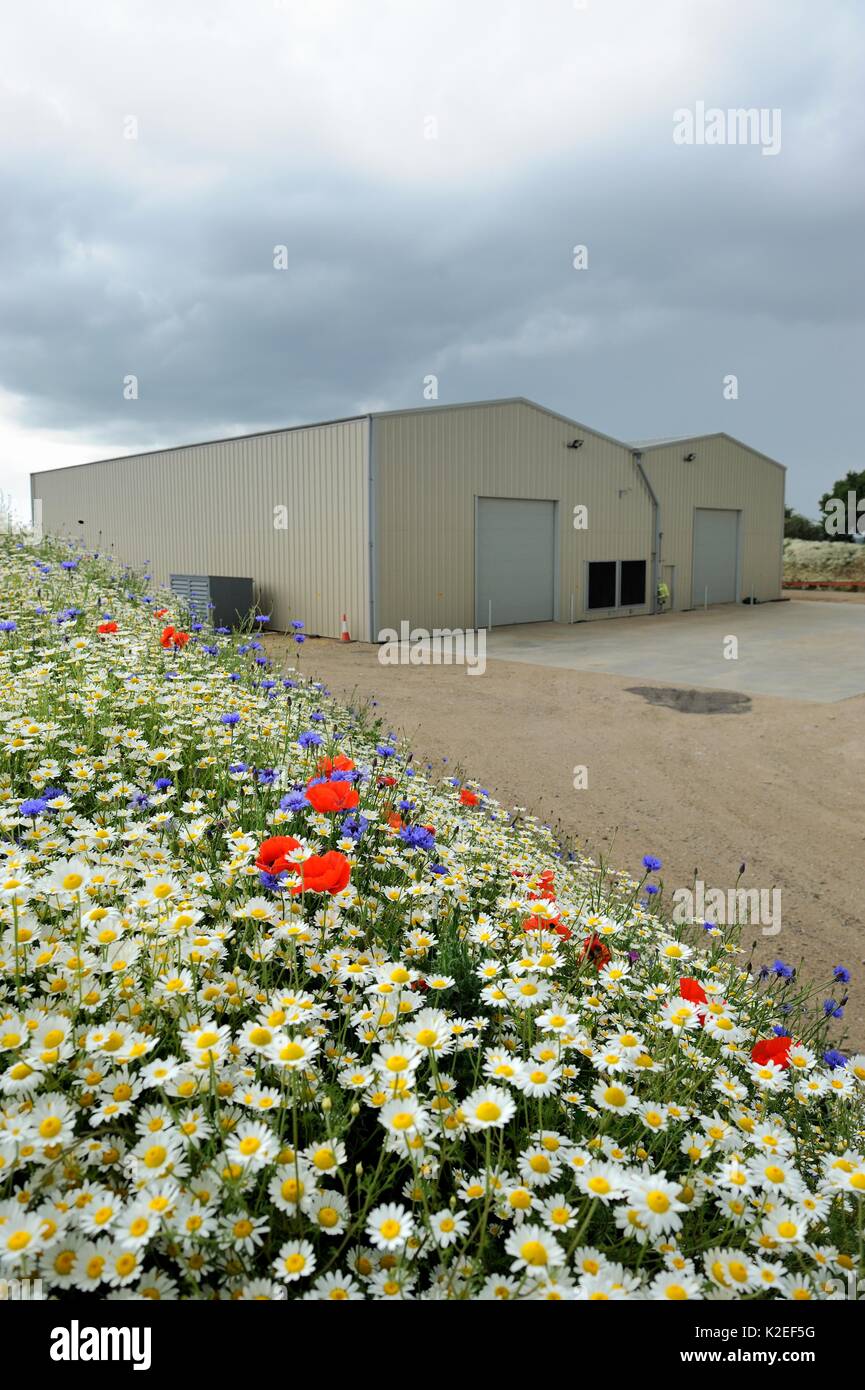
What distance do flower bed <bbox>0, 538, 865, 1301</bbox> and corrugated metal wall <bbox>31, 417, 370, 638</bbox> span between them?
45.9ft

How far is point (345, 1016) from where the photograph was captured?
73.1 inches

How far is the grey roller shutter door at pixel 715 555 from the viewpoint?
2461 centimetres

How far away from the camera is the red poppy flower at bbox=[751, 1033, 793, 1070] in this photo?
6.47 feet

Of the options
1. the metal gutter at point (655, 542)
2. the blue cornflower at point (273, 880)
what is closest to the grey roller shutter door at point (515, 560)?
the metal gutter at point (655, 542)

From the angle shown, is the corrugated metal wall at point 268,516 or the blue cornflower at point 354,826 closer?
the blue cornflower at point 354,826

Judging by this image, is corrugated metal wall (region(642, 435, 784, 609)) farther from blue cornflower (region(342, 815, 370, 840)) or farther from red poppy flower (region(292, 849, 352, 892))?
red poppy flower (region(292, 849, 352, 892))

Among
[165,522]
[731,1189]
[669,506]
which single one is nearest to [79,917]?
[731,1189]

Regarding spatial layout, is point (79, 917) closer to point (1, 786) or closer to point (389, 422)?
point (1, 786)

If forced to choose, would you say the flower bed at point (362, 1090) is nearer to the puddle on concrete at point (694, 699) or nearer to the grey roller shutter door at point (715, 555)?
the puddle on concrete at point (694, 699)

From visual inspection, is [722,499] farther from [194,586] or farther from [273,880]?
[273,880]

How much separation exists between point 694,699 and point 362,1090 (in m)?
10.0

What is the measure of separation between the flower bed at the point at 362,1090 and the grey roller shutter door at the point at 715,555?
23.3 meters

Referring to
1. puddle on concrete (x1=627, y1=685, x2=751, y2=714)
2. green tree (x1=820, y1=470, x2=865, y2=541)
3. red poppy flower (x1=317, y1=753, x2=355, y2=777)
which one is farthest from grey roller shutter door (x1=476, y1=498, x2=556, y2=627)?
green tree (x1=820, y1=470, x2=865, y2=541)

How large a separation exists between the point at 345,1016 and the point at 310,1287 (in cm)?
55
